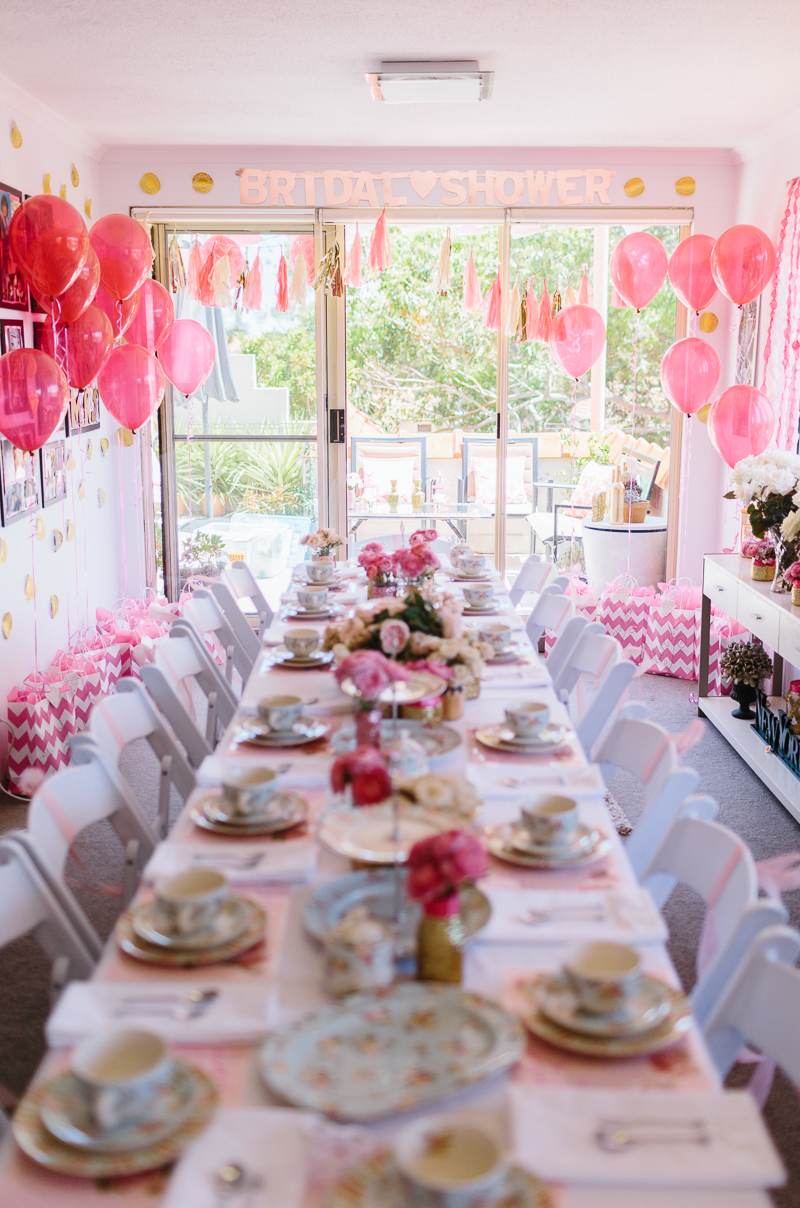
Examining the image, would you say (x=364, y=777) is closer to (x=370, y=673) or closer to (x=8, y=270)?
(x=370, y=673)

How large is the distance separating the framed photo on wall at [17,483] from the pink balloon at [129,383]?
1.49ft

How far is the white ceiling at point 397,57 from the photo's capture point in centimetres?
358

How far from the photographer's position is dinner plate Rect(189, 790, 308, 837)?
1.85m

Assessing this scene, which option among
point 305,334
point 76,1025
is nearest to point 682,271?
point 305,334

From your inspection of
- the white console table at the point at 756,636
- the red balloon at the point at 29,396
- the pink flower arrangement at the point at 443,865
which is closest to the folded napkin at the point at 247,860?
the pink flower arrangement at the point at 443,865

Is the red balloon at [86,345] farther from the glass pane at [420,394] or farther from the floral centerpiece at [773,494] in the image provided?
the floral centerpiece at [773,494]

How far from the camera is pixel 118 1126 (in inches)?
44.6

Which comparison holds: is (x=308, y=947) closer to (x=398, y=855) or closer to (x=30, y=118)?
(x=398, y=855)

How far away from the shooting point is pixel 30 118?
4.69 meters

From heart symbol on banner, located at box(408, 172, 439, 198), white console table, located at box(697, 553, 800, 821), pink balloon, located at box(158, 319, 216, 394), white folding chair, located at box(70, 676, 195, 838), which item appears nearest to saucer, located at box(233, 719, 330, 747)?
white folding chair, located at box(70, 676, 195, 838)

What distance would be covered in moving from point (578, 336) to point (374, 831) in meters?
4.32

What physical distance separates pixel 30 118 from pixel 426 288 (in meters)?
2.39

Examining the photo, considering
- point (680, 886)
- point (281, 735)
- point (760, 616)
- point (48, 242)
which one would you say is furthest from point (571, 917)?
point (48, 242)

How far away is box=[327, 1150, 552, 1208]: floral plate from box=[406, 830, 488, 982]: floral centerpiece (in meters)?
0.33
